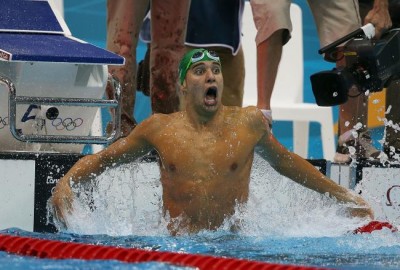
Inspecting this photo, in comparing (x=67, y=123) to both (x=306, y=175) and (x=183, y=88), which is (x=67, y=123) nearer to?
(x=183, y=88)

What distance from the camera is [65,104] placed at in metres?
4.82

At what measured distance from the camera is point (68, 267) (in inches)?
134

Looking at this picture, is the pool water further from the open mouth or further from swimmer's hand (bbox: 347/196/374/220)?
the open mouth

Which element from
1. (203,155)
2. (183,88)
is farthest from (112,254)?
(183,88)

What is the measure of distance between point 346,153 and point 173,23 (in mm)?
1049

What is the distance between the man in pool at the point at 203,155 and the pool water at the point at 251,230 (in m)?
0.07

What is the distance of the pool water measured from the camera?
3984 mm

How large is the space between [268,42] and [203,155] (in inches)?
34.7

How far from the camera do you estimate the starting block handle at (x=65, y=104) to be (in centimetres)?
471

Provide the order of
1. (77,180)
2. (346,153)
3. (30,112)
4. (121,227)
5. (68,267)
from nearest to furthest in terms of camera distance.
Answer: (68,267) < (77,180) < (121,227) < (30,112) < (346,153)

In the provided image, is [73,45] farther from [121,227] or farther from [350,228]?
[350,228]

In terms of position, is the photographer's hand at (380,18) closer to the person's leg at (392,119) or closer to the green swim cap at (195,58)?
the person's leg at (392,119)

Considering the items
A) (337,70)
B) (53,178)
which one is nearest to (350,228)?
(337,70)

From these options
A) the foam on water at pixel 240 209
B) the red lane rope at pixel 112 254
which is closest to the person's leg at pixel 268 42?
the foam on water at pixel 240 209
